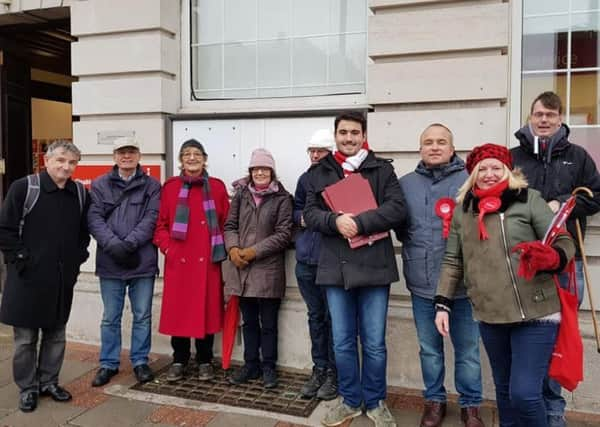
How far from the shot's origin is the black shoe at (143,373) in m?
4.83

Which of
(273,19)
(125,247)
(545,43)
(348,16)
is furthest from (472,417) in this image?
(273,19)

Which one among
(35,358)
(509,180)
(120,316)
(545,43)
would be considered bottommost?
(35,358)

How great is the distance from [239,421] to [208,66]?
11.7 feet

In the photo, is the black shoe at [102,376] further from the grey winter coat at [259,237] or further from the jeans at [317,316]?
the jeans at [317,316]

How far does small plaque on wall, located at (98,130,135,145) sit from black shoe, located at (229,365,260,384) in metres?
2.54

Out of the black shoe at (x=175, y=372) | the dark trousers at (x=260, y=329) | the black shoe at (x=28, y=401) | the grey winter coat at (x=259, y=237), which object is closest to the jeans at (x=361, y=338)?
the grey winter coat at (x=259, y=237)

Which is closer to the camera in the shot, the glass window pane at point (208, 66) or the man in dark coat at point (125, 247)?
the man in dark coat at point (125, 247)

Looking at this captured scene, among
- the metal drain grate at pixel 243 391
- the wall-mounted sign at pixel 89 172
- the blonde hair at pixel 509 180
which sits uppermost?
the wall-mounted sign at pixel 89 172

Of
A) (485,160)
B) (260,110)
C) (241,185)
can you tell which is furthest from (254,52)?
(485,160)

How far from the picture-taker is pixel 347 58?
547cm

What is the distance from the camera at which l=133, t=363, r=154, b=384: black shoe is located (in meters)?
4.83

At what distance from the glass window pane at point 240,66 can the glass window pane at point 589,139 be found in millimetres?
2967

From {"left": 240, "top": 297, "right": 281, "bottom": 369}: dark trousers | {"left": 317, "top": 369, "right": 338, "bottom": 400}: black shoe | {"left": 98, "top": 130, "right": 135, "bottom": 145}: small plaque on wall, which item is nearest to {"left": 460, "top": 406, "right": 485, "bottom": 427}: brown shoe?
{"left": 317, "top": 369, "right": 338, "bottom": 400}: black shoe

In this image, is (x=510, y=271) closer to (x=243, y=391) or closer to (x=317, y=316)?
(x=317, y=316)
